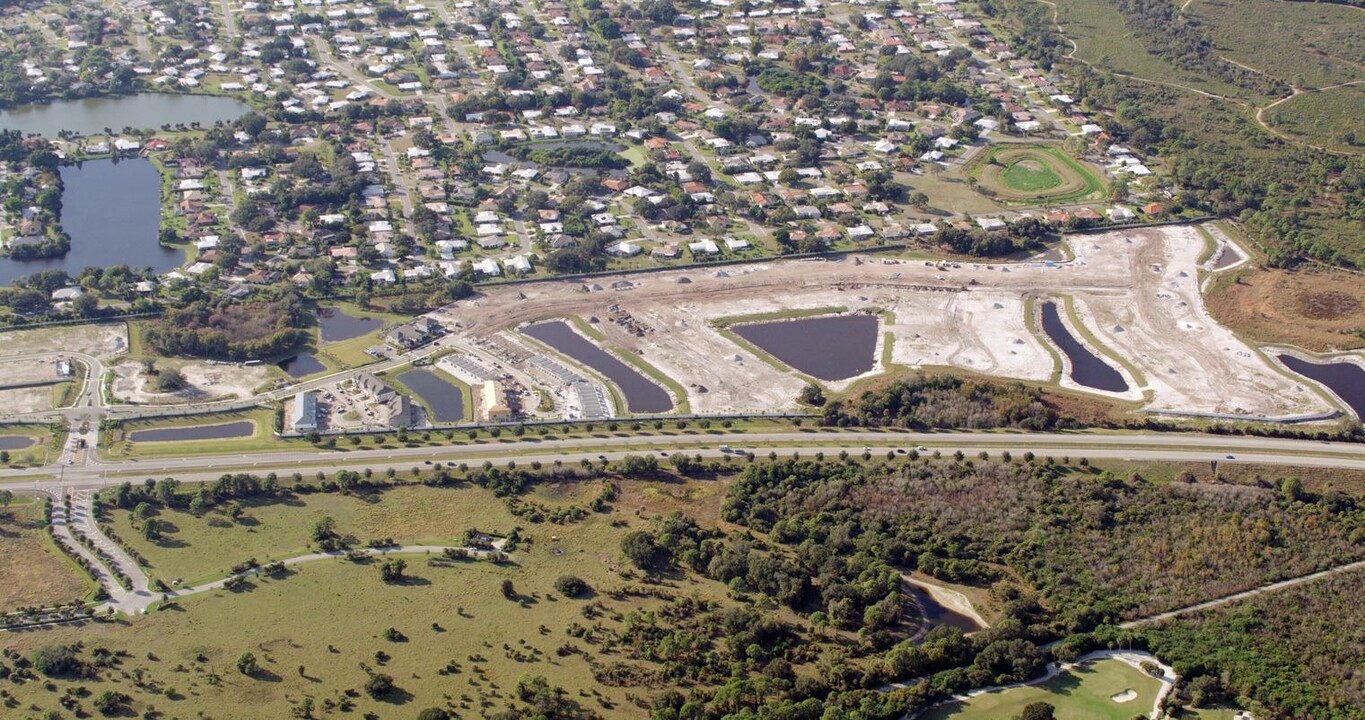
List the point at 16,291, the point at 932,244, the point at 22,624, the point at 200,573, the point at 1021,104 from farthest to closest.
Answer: the point at 1021,104
the point at 932,244
the point at 16,291
the point at 200,573
the point at 22,624

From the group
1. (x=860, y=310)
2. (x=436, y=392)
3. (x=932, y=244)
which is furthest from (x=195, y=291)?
(x=932, y=244)

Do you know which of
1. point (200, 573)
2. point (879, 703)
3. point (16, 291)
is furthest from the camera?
point (16, 291)

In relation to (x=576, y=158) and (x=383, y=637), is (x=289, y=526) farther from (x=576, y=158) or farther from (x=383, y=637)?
(x=576, y=158)

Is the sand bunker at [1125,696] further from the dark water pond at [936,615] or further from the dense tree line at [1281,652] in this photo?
the dark water pond at [936,615]

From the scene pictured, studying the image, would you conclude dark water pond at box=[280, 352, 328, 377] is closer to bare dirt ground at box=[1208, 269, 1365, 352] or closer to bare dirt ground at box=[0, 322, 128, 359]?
bare dirt ground at box=[0, 322, 128, 359]

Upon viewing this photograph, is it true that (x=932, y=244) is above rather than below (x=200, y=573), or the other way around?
above

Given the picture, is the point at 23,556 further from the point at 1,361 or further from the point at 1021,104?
the point at 1021,104

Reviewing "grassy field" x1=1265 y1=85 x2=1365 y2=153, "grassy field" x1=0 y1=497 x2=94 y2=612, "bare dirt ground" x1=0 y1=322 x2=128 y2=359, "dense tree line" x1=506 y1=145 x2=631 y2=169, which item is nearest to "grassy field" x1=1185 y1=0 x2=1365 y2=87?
"grassy field" x1=1265 y1=85 x2=1365 y2=153
